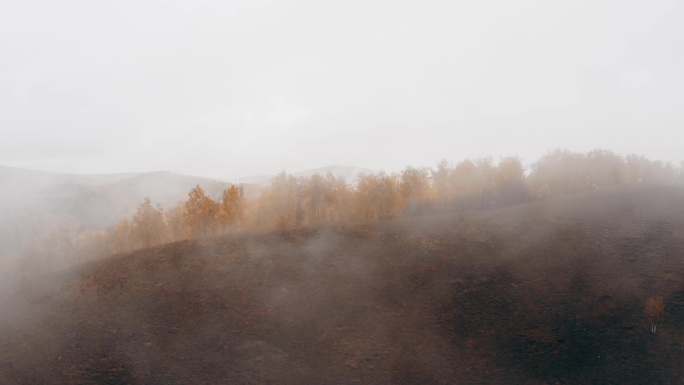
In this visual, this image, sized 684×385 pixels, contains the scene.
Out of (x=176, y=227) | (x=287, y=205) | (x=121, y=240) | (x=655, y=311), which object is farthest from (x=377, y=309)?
(x=121, y=240)

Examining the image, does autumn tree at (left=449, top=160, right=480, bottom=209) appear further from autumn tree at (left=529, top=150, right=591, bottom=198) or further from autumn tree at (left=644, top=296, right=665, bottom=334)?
autumn tree at (left=644, top=296, right=665, bottom=334)

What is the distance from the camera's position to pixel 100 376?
990 inches

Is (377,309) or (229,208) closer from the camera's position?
(377,309)

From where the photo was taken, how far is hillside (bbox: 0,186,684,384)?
1003 inches

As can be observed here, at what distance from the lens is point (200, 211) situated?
59.7 metres

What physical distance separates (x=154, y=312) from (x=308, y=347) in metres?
13.1

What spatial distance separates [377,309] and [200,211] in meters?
36.6

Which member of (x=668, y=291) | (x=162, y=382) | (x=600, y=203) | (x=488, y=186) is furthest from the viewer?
(x=488, y=186)

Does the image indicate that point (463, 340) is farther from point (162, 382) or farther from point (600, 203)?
point (600, 203)

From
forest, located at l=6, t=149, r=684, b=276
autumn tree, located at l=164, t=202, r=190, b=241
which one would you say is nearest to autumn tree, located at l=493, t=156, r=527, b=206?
forest, located at l=6, t=149, r=684, b=276

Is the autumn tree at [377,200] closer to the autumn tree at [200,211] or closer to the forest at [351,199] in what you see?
the forest at [351,199]

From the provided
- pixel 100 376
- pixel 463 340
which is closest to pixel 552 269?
pixel 463 340

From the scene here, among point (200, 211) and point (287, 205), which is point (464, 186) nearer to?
point (287, 205)

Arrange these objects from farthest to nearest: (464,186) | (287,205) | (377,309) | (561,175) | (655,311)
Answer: (561,175), (464,186), (287,205), (377,309), (655,311)
